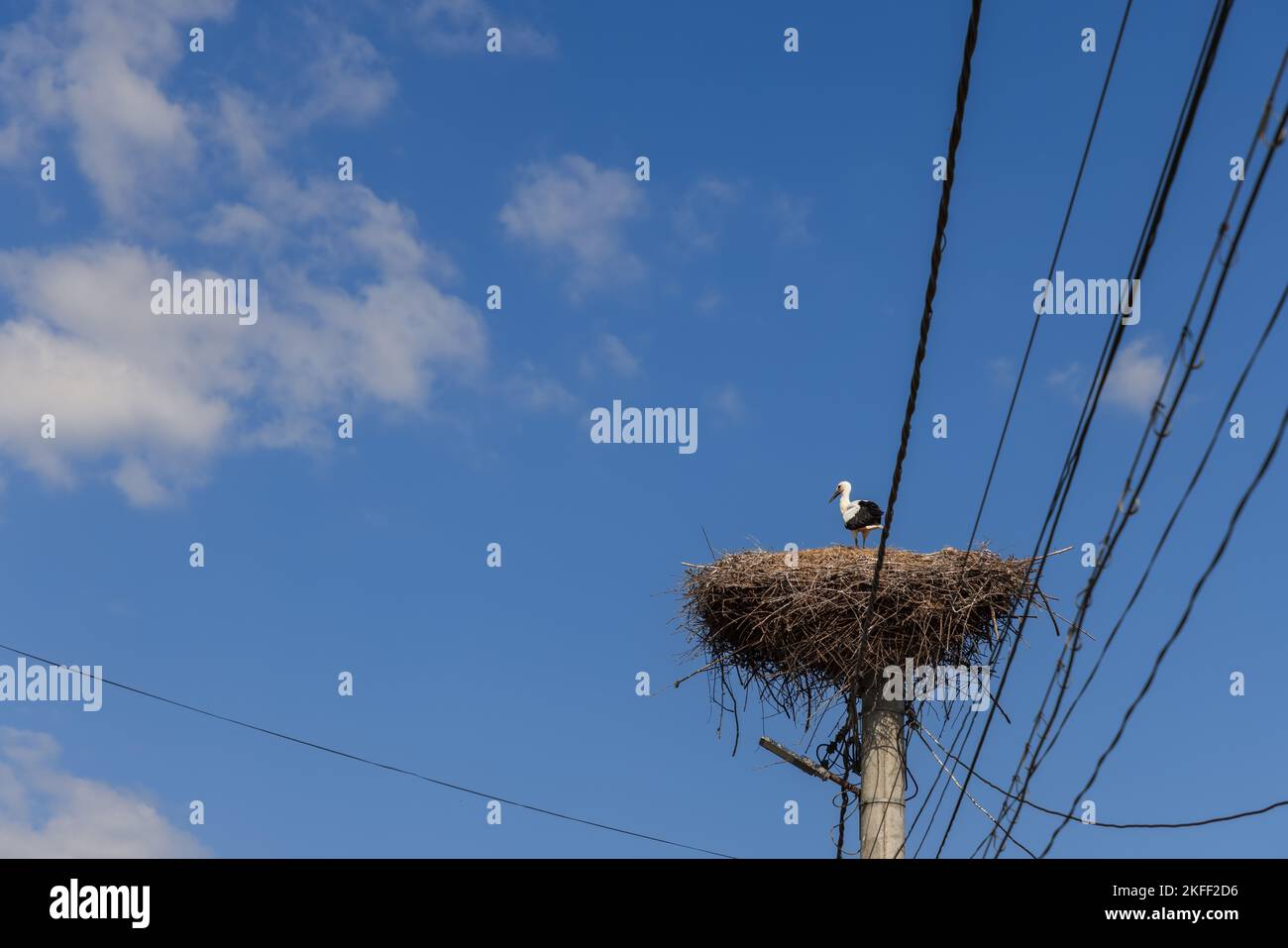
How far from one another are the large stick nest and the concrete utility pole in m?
0.45

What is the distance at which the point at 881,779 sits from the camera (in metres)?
12.4

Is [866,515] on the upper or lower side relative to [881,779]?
upper

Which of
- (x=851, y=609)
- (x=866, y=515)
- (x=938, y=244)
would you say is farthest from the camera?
(x=866, y=515)

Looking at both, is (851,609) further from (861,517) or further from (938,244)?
(938,244)

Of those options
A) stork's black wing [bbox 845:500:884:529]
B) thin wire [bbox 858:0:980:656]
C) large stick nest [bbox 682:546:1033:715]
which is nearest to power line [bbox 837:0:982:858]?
thin wire [bbox 858:0:980:656]

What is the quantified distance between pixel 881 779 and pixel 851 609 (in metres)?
1.67

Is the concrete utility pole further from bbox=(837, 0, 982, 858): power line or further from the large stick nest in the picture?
bbox=(837, 0, 982, 858): power line

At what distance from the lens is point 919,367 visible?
5730 millimetres

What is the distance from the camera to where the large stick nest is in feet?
39.0

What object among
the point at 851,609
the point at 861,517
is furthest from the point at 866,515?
the point at 851,609

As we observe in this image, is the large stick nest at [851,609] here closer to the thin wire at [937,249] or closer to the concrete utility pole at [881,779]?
the concrete utility pole at [881,779]
